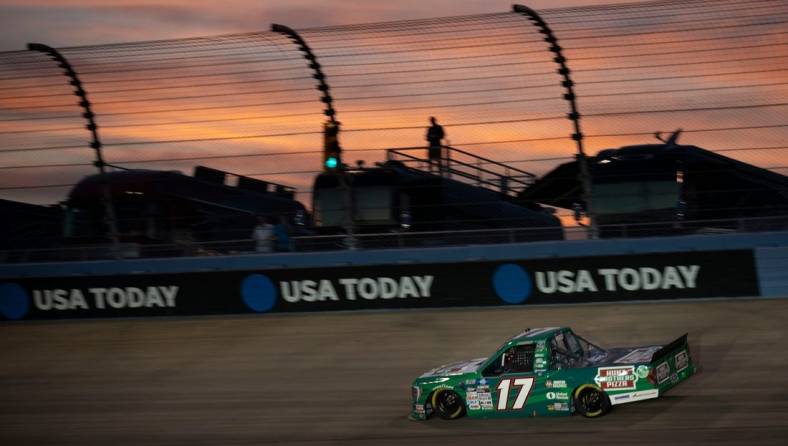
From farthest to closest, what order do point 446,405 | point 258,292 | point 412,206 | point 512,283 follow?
point 258,292 < point 412,206 < point 512,283 < point 446,405

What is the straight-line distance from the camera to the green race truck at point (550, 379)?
973 centimetres

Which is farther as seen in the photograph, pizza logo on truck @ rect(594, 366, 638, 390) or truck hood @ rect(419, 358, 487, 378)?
truck hood @ rect(419, 358, 487, 378)

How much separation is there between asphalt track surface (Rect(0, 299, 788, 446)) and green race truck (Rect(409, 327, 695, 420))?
0.51 ft

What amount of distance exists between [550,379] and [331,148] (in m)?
6.23

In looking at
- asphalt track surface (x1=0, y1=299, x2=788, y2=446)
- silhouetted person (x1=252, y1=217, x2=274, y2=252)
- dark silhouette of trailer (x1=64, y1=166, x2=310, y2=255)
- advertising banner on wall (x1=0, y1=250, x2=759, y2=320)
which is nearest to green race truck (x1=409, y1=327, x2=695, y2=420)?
asphalt track surface (x1=0, y1=299, x2=788, y2=446)

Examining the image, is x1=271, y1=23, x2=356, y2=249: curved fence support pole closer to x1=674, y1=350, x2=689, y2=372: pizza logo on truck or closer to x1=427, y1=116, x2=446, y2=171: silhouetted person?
x1=427, y1=116, x2=446, y2=171: silhouetted person

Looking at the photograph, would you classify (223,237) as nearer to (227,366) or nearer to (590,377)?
(227,366)

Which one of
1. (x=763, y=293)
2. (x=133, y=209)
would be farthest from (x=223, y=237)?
(x=763, y=293)

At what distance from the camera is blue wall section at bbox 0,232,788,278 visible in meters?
13.8

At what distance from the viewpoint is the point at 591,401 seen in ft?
32.3

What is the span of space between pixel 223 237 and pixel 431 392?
6.93 m

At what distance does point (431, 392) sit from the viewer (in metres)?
10.5

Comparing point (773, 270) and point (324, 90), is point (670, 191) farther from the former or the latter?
point (324, 90)

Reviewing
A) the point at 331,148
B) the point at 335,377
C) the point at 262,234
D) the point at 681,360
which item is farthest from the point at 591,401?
the point at 262,234
